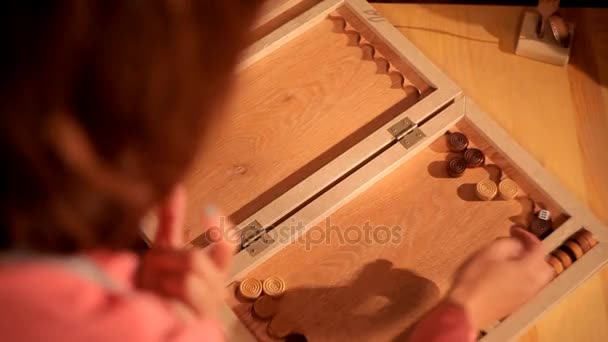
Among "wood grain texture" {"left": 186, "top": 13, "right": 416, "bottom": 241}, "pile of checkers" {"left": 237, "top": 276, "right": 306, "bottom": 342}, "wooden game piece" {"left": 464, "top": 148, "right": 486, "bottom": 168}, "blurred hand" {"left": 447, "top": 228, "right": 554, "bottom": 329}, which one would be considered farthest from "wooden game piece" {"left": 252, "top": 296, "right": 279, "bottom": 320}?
"wooden game piece" {"left": 464, "top": 148, "right": 486, "bottom": 168}

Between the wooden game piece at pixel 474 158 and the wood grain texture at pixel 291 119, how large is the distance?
0.37 feet

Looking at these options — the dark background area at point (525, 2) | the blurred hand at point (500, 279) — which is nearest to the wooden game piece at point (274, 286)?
the blurred hand at point (500, 279)

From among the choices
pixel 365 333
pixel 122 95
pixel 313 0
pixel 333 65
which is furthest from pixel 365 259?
pixel 122 95

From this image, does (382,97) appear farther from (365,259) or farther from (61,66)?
(61,66)

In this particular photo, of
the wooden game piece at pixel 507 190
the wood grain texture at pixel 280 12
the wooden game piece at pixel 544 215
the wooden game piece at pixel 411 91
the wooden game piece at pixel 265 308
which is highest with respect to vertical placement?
the wood grain texture at pixel 280 12

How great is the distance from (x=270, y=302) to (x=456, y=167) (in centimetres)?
31

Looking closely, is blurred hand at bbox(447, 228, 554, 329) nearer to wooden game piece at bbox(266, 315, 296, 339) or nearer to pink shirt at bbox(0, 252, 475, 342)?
wooden game piece at bbox(266, 315, 296, 339)

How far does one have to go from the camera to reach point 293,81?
3.30 ft

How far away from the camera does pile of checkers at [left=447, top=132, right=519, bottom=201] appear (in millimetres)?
908

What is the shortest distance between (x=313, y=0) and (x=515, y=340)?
0.58m

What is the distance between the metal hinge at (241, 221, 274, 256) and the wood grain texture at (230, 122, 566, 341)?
2cm

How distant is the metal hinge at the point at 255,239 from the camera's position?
2.80ft

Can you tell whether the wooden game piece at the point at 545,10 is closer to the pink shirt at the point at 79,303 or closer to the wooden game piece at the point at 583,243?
the wooden game piece at the point at 583,243

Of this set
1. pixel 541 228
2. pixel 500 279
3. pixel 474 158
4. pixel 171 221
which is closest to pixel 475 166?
pixel 474 158
